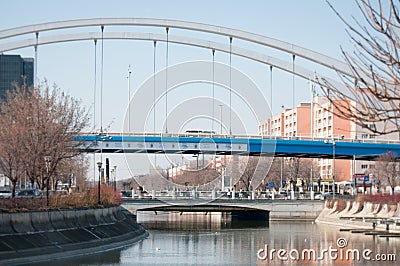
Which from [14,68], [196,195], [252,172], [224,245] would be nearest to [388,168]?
[196,195]

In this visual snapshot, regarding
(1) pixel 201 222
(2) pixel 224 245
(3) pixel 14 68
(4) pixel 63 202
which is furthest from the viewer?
(3) pixel 14 68

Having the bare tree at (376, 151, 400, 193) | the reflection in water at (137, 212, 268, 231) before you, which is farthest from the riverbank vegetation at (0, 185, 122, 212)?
the bare tree at (376, 151, 400, 193)

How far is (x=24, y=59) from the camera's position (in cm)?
18575

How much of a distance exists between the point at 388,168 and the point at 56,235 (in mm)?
66530

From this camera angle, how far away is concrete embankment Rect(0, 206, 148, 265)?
3553 centimetres

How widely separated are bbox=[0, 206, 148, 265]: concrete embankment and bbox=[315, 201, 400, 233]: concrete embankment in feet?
75.2

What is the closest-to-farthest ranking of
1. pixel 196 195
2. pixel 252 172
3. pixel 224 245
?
1. pixel 224 245
2. pixel 196 195
3. pixel 252 172

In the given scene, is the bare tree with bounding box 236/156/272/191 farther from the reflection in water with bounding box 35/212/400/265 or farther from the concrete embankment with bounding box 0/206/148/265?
the concrete embankment with bounding box 0/206/148/265

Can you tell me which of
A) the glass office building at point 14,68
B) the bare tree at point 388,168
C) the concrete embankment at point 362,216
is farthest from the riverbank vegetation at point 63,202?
the glass office building at point 14,68

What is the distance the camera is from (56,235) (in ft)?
134

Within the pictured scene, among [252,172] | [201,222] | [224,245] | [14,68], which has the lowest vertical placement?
[201,222]

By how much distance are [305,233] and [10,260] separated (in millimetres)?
35656

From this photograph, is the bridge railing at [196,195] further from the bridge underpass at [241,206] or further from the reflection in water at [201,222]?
the reflection in water at [201,222]

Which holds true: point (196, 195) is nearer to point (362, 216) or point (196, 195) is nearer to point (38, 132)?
point (362, 216)
